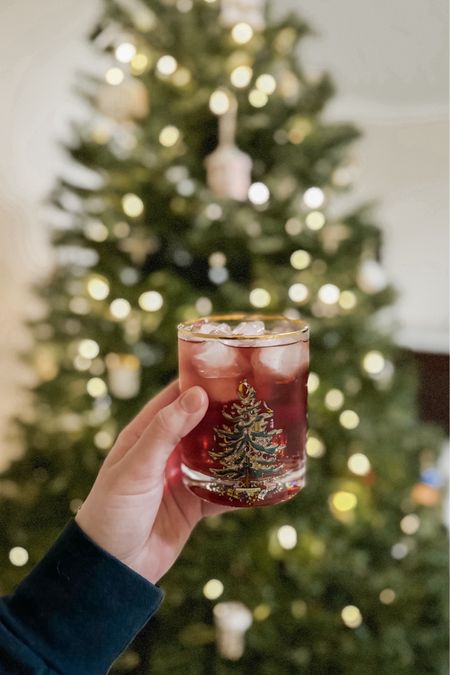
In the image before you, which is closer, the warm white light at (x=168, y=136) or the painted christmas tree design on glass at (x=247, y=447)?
the painted christmas tree design on glass at (x=247, y=447)

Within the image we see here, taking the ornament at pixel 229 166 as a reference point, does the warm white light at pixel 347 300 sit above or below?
below

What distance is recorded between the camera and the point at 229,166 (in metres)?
1.62

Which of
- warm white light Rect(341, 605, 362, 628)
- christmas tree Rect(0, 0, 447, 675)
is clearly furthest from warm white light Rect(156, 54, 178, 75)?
warm white light Rect(341, 605, 362, 628)

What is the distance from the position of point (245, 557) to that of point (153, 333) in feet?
2.14

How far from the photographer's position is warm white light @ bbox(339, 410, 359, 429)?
5.61 feet

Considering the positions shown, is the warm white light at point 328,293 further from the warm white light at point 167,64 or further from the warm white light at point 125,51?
the warm white light at point 125,51

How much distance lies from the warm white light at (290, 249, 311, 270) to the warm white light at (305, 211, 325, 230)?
0.25 feet

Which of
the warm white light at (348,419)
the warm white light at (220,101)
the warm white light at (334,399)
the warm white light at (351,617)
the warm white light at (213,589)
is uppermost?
the warm white light at (220,101)

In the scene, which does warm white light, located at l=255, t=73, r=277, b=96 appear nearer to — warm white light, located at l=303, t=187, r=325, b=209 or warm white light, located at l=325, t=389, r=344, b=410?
warm white light, located at l=303, t=187, r=325, b=209

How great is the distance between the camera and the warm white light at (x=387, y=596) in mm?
1728

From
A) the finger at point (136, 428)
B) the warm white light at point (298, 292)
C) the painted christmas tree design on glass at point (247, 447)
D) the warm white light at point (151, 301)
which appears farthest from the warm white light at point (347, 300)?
the painted christmas tree design on glass at point (247, 447)

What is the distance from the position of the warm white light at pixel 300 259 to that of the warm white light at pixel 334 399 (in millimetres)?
363

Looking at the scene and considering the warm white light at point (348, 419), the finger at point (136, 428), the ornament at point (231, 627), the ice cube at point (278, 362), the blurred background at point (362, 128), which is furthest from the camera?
the blurred background at point (362, 128)

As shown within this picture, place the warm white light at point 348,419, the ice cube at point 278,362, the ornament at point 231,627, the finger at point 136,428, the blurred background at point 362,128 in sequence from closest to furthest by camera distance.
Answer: the ice cube at point 278,362 < the finger at point 136,428 < the ornament at point 231,627 < the warm white light at point 348,419 < the blurred background at point 362,128
